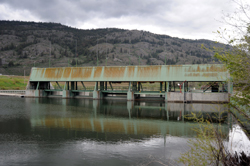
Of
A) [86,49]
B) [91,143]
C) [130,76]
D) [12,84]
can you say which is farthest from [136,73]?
[86,49]

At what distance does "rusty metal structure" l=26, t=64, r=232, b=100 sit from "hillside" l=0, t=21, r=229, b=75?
62432mm

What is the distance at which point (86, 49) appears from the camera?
147625 mm

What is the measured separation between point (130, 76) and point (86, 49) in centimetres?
11672

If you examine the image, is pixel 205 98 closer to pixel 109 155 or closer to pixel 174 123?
pixel 174 123

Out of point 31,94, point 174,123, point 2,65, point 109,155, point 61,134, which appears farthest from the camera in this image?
point 2,65

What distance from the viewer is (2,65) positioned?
10762cm

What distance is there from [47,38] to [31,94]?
13907cm

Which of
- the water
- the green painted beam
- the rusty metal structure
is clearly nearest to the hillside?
the rusty metal structure

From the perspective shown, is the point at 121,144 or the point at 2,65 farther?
the point at 2,65

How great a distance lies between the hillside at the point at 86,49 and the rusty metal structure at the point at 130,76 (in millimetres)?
62432

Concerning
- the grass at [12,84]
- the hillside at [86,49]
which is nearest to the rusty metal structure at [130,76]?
the grass at [12,84]

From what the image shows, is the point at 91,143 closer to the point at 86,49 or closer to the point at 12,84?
the point at 12,84

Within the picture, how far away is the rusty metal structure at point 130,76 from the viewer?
32778 mm

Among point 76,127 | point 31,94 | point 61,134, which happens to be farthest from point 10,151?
point 31,94
